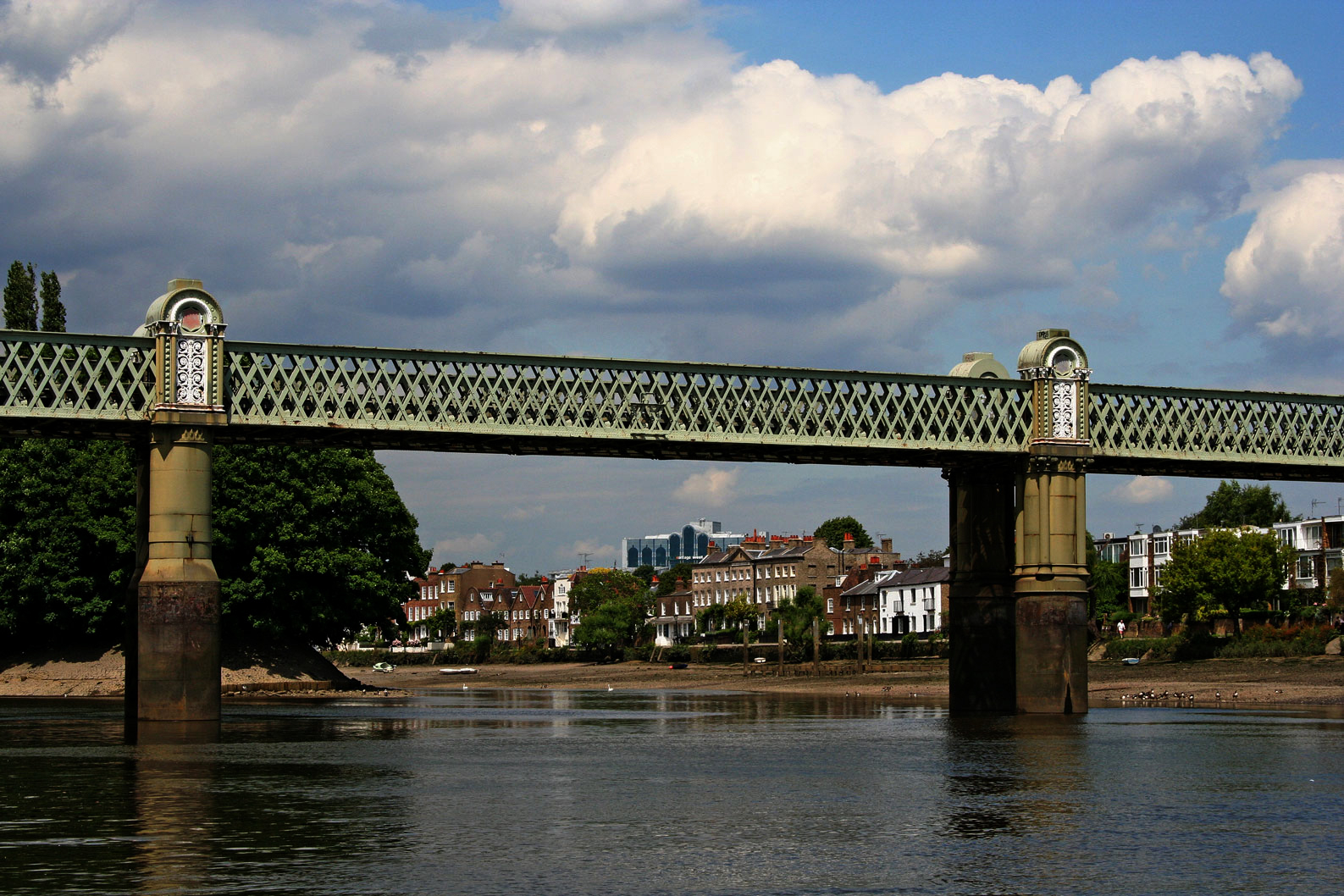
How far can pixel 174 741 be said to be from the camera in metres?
Answer: 48.6

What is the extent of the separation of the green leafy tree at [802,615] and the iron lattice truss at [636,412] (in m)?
88.3

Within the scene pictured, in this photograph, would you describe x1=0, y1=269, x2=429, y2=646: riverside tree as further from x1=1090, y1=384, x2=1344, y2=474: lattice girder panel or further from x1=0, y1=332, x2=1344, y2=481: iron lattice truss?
x1=1090, y1=384, x2=1344, y2=474: lattice girder panel

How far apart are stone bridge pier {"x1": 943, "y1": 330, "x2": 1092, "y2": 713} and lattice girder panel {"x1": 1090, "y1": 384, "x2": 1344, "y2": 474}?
1.79 metres

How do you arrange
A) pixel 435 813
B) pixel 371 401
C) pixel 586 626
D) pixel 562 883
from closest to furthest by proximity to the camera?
pixel 562 883 < pixel 435 813 < pixel 371 401 < pixel 586 626

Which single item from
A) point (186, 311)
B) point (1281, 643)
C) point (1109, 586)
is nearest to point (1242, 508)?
point (1109, 586)

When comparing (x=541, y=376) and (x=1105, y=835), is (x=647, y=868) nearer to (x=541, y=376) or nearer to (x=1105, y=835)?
(x=1105, y=835)

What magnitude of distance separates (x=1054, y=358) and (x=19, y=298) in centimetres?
6201

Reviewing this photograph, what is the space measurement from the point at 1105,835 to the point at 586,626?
170 meters

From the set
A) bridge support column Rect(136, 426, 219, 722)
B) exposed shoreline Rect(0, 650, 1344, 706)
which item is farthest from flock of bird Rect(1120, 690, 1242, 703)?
bridge support column Rect(136, 426, 219, 722)

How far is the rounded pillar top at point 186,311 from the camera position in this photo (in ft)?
177

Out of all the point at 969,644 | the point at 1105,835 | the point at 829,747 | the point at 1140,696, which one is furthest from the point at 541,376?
the point at 1140,696

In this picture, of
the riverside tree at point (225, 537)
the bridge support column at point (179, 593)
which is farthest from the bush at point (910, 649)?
the bridge support column at point (179, 593)

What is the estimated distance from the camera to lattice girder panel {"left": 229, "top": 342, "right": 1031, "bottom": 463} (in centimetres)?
5703

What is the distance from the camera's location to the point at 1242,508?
595 feet
